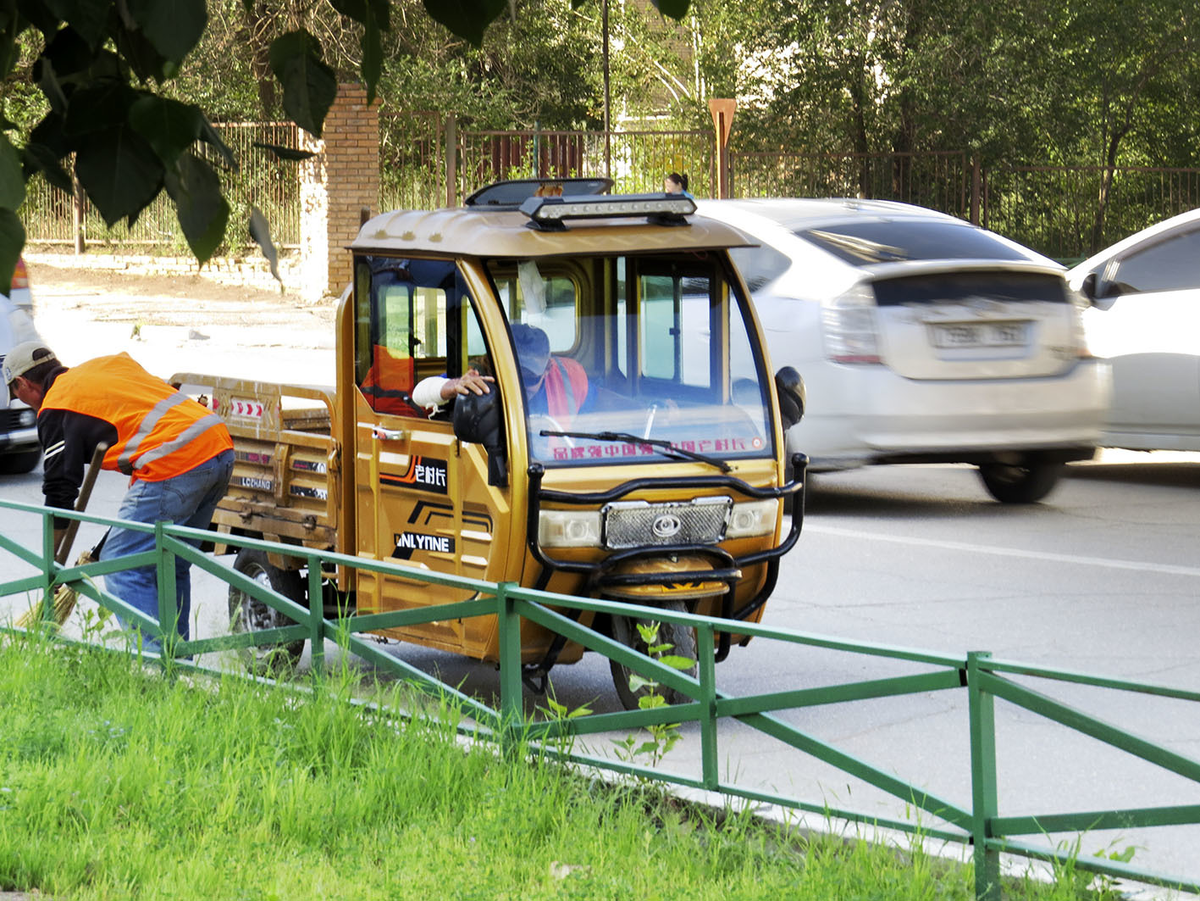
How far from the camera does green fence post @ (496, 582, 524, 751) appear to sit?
532 centimetres

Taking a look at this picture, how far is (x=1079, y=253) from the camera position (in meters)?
30.1

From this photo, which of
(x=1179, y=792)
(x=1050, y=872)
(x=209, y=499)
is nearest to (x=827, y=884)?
(x=1050, y=872)

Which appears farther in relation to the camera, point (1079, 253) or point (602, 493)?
Result: point (1079, 253)

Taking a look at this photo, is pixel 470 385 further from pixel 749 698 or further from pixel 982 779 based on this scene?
pixel 982 779

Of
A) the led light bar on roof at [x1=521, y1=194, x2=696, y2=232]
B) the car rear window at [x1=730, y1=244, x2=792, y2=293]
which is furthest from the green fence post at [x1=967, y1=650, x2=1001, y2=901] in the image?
the car rear window at [x1=730, y1=244, x2=792, y2=293]

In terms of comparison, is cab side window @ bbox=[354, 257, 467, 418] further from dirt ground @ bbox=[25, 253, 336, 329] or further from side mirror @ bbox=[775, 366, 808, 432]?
dirt ground @ bbox=[25, 253, 336, 329]

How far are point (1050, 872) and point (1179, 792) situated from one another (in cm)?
181

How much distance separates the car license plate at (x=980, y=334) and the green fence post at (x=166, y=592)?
A: 520 cm

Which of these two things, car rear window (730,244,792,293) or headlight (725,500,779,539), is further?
car rear window (730,244,792,293)

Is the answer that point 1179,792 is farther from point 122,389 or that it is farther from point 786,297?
point 786,297

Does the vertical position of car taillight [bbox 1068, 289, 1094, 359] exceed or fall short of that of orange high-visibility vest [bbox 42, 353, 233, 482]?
it exceeds it

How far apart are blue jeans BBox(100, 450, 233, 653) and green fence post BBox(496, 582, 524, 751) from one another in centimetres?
194

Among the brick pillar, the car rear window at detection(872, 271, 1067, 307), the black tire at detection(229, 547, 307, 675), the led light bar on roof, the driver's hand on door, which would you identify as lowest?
the black tire at detection(229, 547, 307, 675)

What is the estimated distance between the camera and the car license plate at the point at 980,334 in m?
10.1
